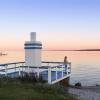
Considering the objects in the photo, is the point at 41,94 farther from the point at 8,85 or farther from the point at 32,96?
the point at 8,85

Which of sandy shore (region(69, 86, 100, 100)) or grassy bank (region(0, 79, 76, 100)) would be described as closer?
grassy bank (region(0, 79, 76, 100))

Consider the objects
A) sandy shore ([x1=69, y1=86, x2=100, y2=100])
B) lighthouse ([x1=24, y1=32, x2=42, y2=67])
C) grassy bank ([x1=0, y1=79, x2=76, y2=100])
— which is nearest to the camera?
grassy bank ([x1=0, y1=79, x2=76, y2=100])

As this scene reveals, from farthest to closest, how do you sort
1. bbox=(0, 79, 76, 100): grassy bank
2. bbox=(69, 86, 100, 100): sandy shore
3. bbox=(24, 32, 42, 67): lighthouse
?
bbox=(24, 32, 42, 67): lighthouse → bbox=(69, 86, 100, 100): sandy shore → bbox=(0, 79, 76, 100): grassy bank

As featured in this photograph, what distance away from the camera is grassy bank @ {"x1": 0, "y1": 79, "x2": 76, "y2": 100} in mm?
10495

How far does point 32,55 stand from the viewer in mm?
18531

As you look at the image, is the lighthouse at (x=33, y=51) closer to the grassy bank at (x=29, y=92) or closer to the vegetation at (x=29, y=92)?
the vegetation at (x=29, y=92)

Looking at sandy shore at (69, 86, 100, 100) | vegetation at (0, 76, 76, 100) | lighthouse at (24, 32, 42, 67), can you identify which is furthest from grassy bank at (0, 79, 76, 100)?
lighthouse at (24, 32, 42, 67)

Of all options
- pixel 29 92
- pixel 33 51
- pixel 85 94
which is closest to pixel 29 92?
pixel 29 92

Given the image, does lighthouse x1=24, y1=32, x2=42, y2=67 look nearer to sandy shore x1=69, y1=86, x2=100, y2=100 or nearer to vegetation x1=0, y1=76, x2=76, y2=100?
sandy shore x1=69, y1=86, x2=100, y2=100

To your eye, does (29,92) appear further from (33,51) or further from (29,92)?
(33,51)

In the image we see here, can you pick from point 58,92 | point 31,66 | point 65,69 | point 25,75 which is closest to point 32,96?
point 58,92

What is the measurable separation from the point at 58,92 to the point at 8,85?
223 centimetres

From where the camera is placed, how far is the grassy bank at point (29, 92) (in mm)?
10495

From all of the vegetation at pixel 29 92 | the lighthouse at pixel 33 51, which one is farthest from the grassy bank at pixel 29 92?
the lighthouse at pixel 33 51
